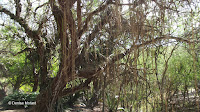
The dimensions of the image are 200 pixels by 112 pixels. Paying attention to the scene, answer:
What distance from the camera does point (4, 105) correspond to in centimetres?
458

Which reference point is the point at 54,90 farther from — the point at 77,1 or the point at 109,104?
the point at 109,104

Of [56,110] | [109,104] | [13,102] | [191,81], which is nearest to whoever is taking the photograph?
[56,110]

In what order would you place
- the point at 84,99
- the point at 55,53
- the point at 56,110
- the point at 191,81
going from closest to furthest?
the point at 56,110 < the point at 55,53 < the point at 191,81 < the point at 84,99

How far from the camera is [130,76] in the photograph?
3.03m

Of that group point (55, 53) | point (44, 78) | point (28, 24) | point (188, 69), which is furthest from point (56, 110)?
point (188, 69)

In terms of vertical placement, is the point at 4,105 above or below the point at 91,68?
below

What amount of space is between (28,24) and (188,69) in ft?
14.8

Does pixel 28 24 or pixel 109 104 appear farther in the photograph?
pixel 109 104

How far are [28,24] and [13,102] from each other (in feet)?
6.61

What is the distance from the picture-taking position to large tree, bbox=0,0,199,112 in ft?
6.80

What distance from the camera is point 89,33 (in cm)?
291

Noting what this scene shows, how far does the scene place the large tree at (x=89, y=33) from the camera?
2073 mm

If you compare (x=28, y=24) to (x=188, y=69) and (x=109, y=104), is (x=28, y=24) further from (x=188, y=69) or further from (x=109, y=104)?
(x=188, y=69)

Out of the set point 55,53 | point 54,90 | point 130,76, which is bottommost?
point 54,90
